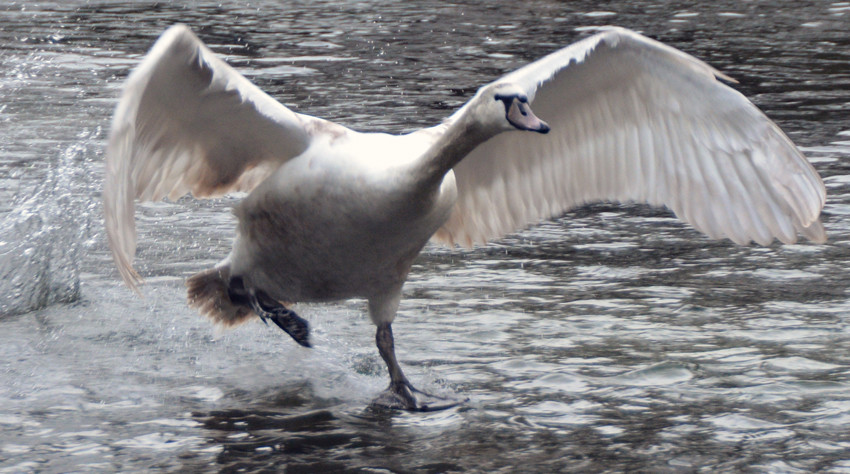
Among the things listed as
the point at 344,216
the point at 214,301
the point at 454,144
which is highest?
the point at 454,144

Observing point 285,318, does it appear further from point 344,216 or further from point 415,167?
point 415,167

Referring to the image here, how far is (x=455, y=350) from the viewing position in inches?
247

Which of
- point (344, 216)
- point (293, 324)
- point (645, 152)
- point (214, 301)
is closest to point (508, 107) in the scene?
point (344, 216)

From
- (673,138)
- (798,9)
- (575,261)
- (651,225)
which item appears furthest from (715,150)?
(798,9)

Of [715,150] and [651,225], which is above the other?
[715,150]

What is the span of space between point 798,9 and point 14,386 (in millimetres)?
14554

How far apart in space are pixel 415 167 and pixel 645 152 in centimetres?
157

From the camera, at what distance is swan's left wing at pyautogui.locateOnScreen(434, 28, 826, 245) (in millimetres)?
5664

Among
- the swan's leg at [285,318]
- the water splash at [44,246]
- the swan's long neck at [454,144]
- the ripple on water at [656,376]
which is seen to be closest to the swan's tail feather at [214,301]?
the swan's leg at [285,318]

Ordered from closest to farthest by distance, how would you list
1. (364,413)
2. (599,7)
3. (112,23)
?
(364,413)
(112,23)
(599,7)

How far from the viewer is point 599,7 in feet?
60.8

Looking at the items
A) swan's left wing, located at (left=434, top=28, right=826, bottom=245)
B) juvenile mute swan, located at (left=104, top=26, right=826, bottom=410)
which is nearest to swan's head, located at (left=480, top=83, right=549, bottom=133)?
juvenile mute swan, located at (left=104, top=26, right=826, bottom=410)

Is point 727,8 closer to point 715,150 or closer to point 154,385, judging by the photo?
point 715,150

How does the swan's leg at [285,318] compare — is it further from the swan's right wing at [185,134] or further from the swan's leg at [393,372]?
the swan's right wing at [185,134]
